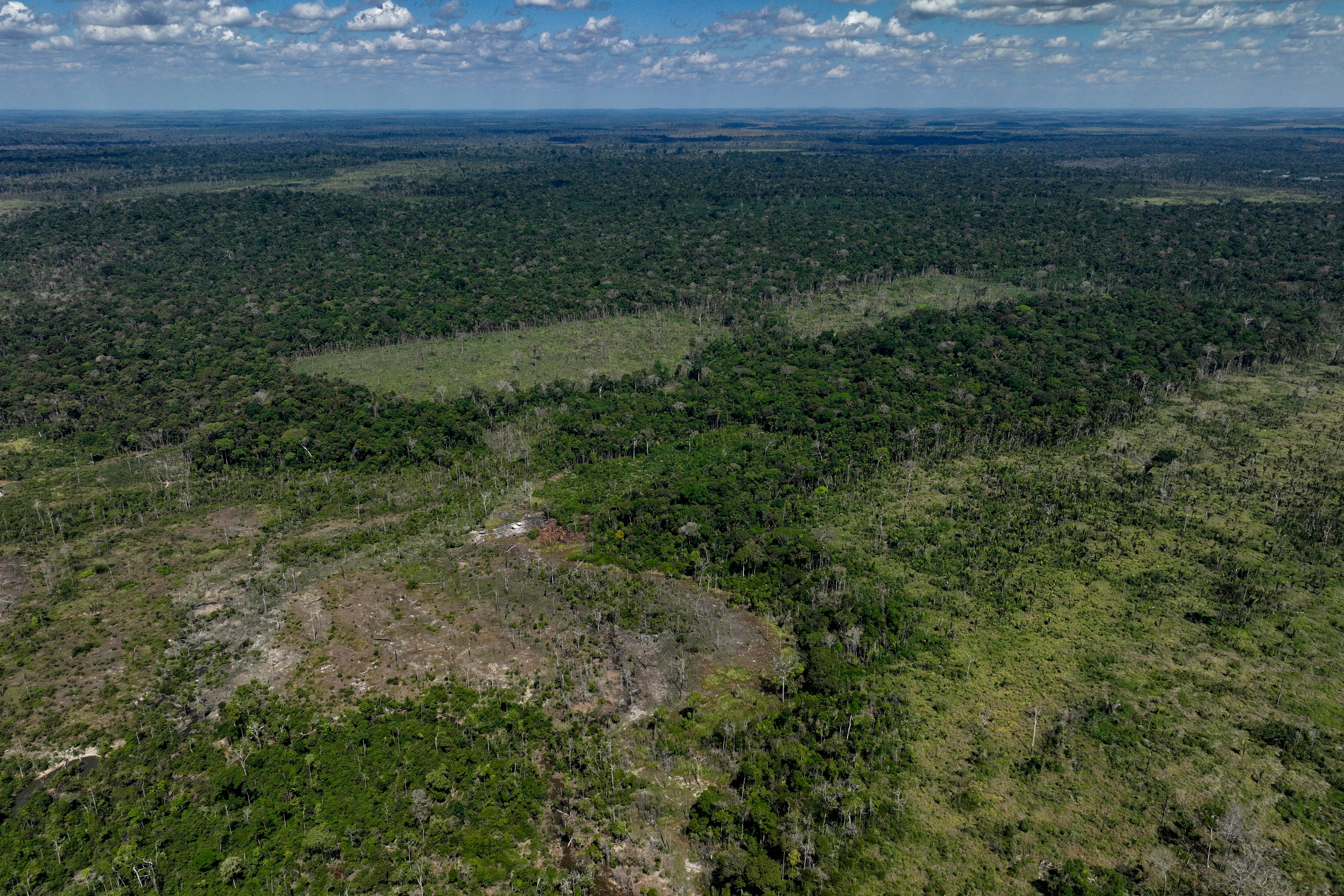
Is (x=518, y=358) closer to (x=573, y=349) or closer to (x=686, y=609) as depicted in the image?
(x=573, y=349)

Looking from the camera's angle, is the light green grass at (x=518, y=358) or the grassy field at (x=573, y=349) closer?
the light green grass at (x=518, y=358)

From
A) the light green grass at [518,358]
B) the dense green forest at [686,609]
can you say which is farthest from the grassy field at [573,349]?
the dense green forest at [686,609]

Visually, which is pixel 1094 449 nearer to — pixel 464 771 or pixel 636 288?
pixel 464 771

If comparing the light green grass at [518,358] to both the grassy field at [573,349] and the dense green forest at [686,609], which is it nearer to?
the grassy field at [573,349]

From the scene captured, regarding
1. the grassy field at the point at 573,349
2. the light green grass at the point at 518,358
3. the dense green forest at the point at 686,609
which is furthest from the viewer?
the grassy field at the point at 573,349

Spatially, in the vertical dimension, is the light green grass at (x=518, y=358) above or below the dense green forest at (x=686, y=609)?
above

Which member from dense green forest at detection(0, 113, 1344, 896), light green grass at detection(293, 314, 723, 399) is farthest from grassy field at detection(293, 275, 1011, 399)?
dense green forest at detection(0, 113, 1344, 896)

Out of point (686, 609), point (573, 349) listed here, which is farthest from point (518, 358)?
point (686, 609)
